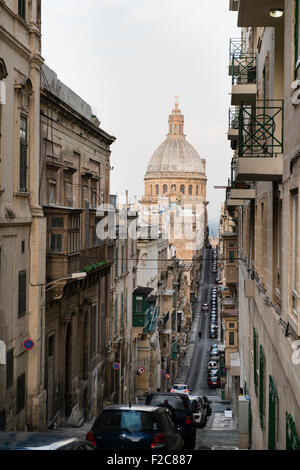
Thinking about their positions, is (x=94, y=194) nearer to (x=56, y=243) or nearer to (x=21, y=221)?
(x=56, y=243)

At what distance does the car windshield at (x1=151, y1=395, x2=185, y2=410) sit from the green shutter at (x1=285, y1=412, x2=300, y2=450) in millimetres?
7887

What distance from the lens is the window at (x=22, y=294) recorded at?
16.4 m

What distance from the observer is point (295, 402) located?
28.8 ft

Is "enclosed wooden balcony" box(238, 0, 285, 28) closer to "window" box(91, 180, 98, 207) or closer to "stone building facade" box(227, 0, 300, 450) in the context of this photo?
"stone building facade" box(227, 0, 300, 450)

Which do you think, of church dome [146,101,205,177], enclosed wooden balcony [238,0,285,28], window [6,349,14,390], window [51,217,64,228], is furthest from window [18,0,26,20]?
church dome [146,101,205,177]

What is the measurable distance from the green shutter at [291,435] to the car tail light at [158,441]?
1.90 m

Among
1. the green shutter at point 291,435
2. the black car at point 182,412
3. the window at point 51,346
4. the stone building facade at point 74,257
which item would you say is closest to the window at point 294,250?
the green shutter at point 291,435

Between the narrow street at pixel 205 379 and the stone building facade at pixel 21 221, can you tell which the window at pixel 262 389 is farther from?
Result: the stone building facade at pixel 21 221

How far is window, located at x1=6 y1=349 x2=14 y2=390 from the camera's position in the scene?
1552cm

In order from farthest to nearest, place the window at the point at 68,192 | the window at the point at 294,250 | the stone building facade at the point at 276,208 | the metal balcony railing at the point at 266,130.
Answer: the window at the point at 68,192 → the metal balcony railing at the point at 266,130 → the stone building facade at the point at 276,208 → the window at the point at 294,250

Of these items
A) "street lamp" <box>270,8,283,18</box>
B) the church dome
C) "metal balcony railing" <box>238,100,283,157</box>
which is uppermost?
the church dome
